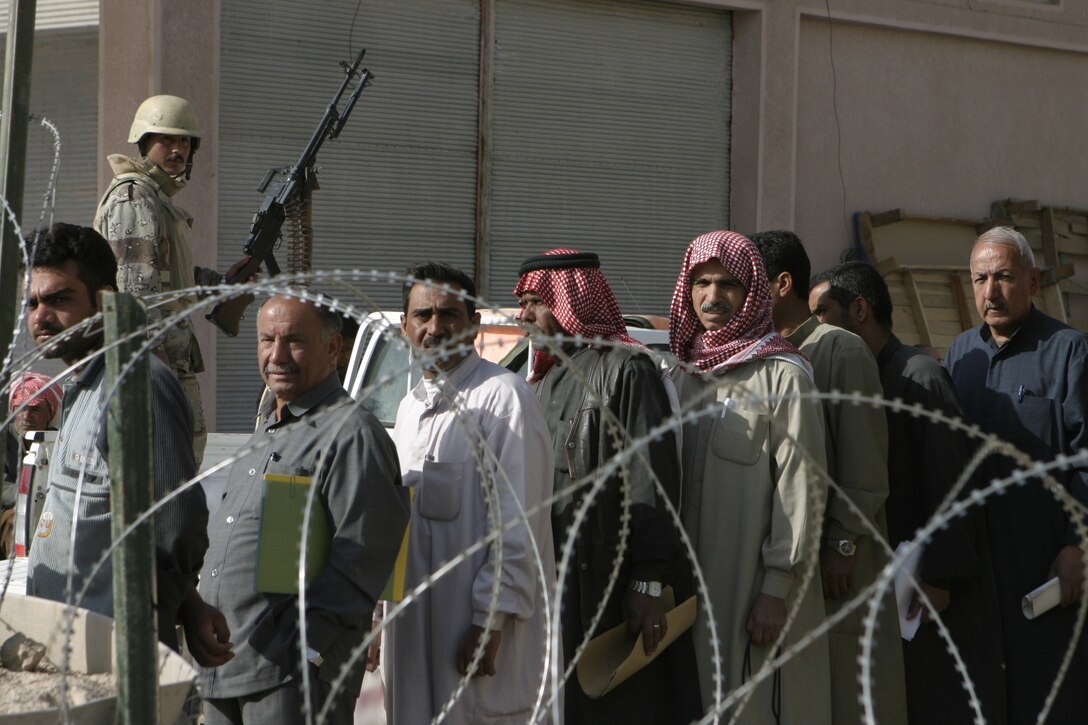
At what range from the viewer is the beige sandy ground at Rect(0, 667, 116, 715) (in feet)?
7.68

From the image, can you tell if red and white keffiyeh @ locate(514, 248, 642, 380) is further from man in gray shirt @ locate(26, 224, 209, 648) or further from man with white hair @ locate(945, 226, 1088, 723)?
man in gray shirt @ locate(26, 224, 209, 648)

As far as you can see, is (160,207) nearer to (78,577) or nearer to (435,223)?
(78,577)

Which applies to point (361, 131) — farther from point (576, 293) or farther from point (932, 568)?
point (932, 568)

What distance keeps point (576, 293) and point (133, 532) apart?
7.32 ft

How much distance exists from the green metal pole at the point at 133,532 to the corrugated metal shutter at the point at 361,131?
22.2ft

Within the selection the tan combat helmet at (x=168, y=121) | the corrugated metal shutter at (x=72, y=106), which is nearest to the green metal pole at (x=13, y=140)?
the tan combat helmet at (x=168, y=121)

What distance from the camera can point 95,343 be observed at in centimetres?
327

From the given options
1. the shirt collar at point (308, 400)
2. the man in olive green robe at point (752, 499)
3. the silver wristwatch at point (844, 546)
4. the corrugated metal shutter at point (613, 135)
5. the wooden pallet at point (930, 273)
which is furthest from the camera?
the wooden pallet at point (930, 273)

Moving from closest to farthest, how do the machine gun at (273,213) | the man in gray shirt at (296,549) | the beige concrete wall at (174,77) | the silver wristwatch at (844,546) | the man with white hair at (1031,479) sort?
the man in gray shirt at (296,549) < the silver wristwatch at (844,546) < the man with white hair at (1031,479) < the machine gun at (273,213) < the beige concrete wall at (174,77)

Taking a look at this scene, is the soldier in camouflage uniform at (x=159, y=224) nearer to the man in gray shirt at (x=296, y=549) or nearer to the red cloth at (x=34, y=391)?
the red cloth at (x=34, y=391)

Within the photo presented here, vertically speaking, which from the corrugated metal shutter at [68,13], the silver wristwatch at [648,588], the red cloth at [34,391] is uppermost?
the corrugated metal shutter at [68,13]

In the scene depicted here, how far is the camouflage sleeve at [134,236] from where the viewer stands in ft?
18.4

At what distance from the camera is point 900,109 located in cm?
1155

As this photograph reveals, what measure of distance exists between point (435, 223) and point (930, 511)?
6170 millimetres
